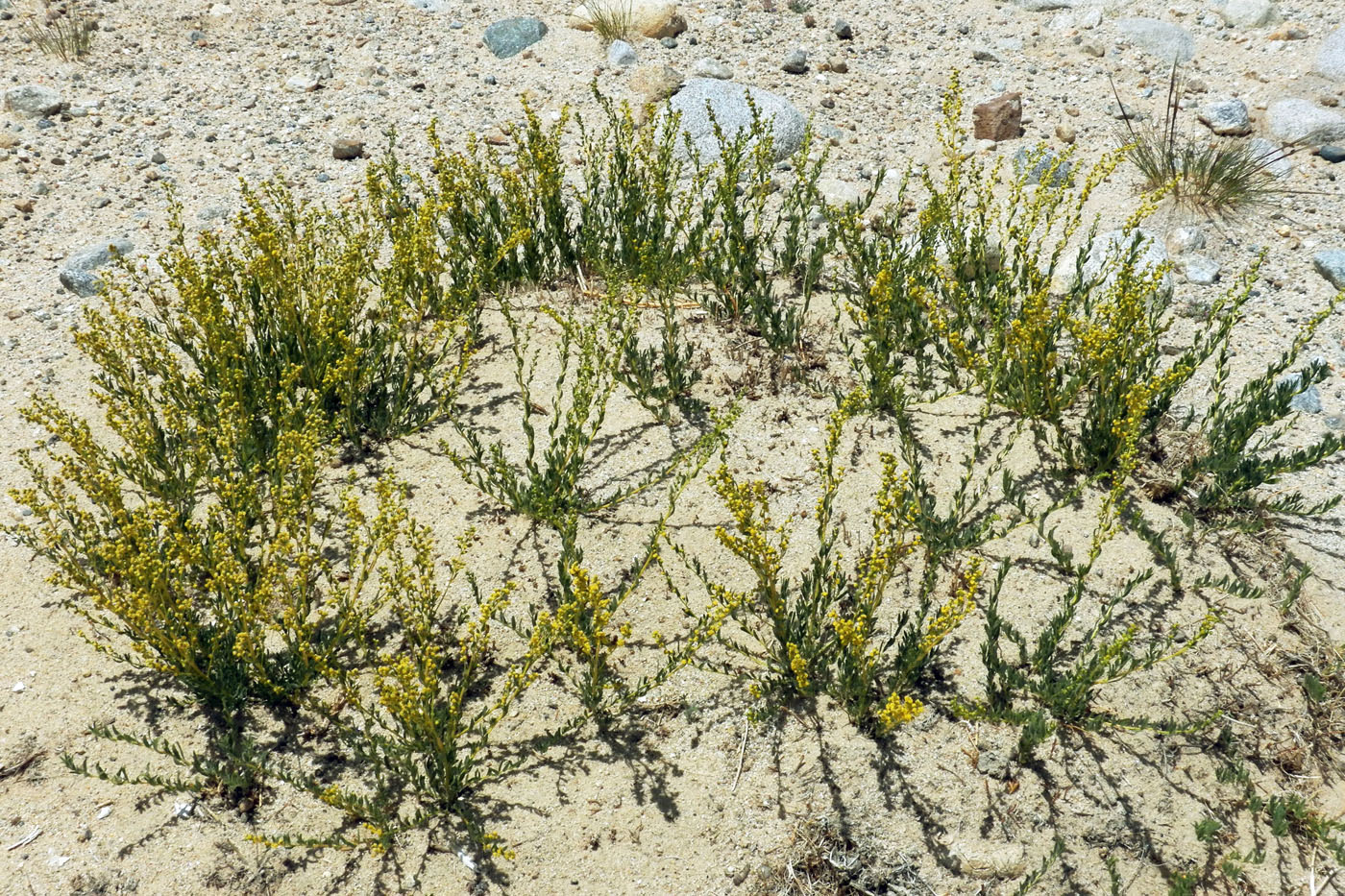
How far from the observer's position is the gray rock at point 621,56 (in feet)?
22.7

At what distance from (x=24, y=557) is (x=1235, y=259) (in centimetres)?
592

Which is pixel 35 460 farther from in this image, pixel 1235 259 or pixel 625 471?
pixel 1235 259

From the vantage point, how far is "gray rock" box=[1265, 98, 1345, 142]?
601cm

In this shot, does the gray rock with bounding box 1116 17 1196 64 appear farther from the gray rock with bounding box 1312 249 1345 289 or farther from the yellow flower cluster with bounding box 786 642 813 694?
the yellow flower cluster with bounding box 786 642 813 694

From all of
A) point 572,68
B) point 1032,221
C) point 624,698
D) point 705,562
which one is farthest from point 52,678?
point 572,68

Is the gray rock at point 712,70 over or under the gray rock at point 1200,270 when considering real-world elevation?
over

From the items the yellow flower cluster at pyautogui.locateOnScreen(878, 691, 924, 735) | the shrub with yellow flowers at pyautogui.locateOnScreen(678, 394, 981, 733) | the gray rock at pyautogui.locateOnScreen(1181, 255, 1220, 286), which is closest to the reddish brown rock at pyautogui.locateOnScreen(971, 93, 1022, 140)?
the gray rock at pyautogui.locateOnScreen(1181, 255, 1220, 286)

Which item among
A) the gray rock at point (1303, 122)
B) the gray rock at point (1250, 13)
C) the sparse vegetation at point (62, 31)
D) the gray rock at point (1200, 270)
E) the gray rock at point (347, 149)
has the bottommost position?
the gray rock at point (1200, 270)

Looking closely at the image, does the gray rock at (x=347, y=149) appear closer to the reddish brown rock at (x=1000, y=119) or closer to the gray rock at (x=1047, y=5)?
the reddish brown rock at (x=1000, y=119)

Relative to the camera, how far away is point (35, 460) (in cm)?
412

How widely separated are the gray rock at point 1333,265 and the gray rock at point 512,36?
5223 millimetres

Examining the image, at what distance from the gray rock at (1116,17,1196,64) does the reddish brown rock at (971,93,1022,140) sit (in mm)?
1325

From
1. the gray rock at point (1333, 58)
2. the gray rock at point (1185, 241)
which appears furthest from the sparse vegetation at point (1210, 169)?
the gray rock at point (1333, 58)

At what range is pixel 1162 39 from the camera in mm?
6938
